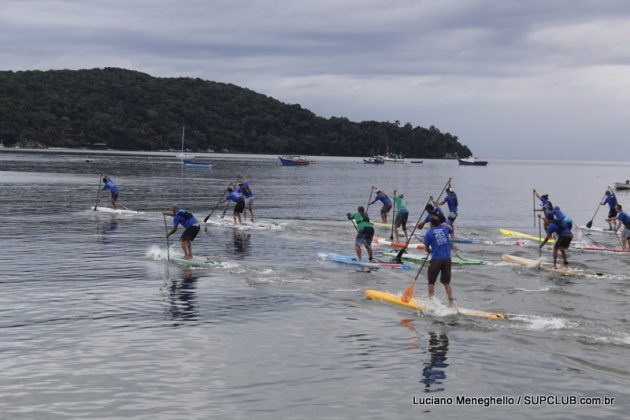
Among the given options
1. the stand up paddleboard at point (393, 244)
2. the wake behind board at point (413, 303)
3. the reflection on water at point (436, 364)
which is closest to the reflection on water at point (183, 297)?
the wake behind board at point (413, 303)

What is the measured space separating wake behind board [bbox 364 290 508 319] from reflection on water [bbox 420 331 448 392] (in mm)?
1847

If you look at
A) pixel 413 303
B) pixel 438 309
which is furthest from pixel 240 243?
pixel 438 309

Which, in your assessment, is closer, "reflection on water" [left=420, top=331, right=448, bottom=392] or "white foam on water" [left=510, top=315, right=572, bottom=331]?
"reflection on water" [left=420, top=331, right=448, bottom=392]

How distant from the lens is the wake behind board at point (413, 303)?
17.0 m

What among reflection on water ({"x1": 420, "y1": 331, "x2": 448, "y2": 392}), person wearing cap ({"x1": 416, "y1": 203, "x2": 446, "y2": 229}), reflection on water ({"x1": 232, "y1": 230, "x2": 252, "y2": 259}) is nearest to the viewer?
reflection on water ({"x1": 420, "y1": 331, "x2": 448, "y2": 392})

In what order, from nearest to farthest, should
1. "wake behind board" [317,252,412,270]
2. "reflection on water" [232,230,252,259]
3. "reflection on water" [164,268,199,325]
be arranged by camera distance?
"reflection on water" [164,268,199,325] < "wake behind board" [317,252,412,270] < "reflection on water" [232,230,252,259]

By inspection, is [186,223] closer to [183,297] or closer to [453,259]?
[183,297]

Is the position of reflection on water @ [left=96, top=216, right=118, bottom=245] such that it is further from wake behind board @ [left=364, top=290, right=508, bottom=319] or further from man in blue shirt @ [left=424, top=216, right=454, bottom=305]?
man in blue shirt @ [left=424, top=216, right=454, bottom=305]

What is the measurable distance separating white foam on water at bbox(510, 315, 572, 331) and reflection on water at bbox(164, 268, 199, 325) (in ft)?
27.1

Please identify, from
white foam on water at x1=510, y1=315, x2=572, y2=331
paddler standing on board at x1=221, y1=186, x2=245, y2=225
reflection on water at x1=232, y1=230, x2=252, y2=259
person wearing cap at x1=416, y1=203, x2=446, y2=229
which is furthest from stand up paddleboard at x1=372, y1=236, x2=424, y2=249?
white foam on water at x1=510, y1=315, x2=572, y2=331

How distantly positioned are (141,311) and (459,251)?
17.5 meters

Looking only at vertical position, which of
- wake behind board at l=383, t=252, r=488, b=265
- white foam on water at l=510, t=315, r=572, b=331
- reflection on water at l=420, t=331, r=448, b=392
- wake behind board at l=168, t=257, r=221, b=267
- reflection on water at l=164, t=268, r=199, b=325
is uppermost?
wake behind board at l=383, t=252, r=488, b=265

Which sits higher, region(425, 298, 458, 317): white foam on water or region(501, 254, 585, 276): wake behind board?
region(501, 254, 585, 276): wake behind board

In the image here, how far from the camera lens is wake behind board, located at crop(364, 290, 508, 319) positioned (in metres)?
17.0
